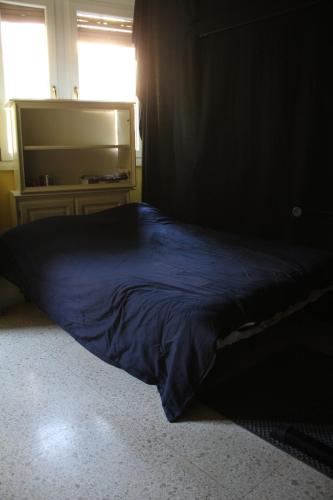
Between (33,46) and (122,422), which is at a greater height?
(33,46)

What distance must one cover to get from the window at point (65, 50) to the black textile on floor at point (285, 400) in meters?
2.45

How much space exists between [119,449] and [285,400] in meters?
0.71

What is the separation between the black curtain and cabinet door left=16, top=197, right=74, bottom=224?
0.70m

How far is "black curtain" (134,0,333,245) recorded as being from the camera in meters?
2.76

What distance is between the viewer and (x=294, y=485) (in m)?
1.45

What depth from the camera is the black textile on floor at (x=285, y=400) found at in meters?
1.67

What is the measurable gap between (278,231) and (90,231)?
124cm

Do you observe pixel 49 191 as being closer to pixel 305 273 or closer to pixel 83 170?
pixel 83 170

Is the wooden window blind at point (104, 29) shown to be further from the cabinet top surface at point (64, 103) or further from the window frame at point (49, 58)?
the cabinet top surface at point (64, 103)

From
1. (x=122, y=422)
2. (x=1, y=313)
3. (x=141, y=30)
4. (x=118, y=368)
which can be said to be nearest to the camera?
(x=122, y=422)

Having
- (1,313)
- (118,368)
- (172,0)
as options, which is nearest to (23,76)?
(172,0)

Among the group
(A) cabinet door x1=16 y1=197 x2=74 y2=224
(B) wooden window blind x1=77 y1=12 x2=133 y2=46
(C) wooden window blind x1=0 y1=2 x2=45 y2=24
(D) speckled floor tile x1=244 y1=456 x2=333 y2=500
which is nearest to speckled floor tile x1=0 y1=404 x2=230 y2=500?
(D) speckled floor tile x1=244 y1=456 x2=333 y2=500

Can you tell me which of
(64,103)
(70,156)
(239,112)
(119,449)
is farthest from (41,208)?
(119,449)

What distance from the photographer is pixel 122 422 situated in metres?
1.78
